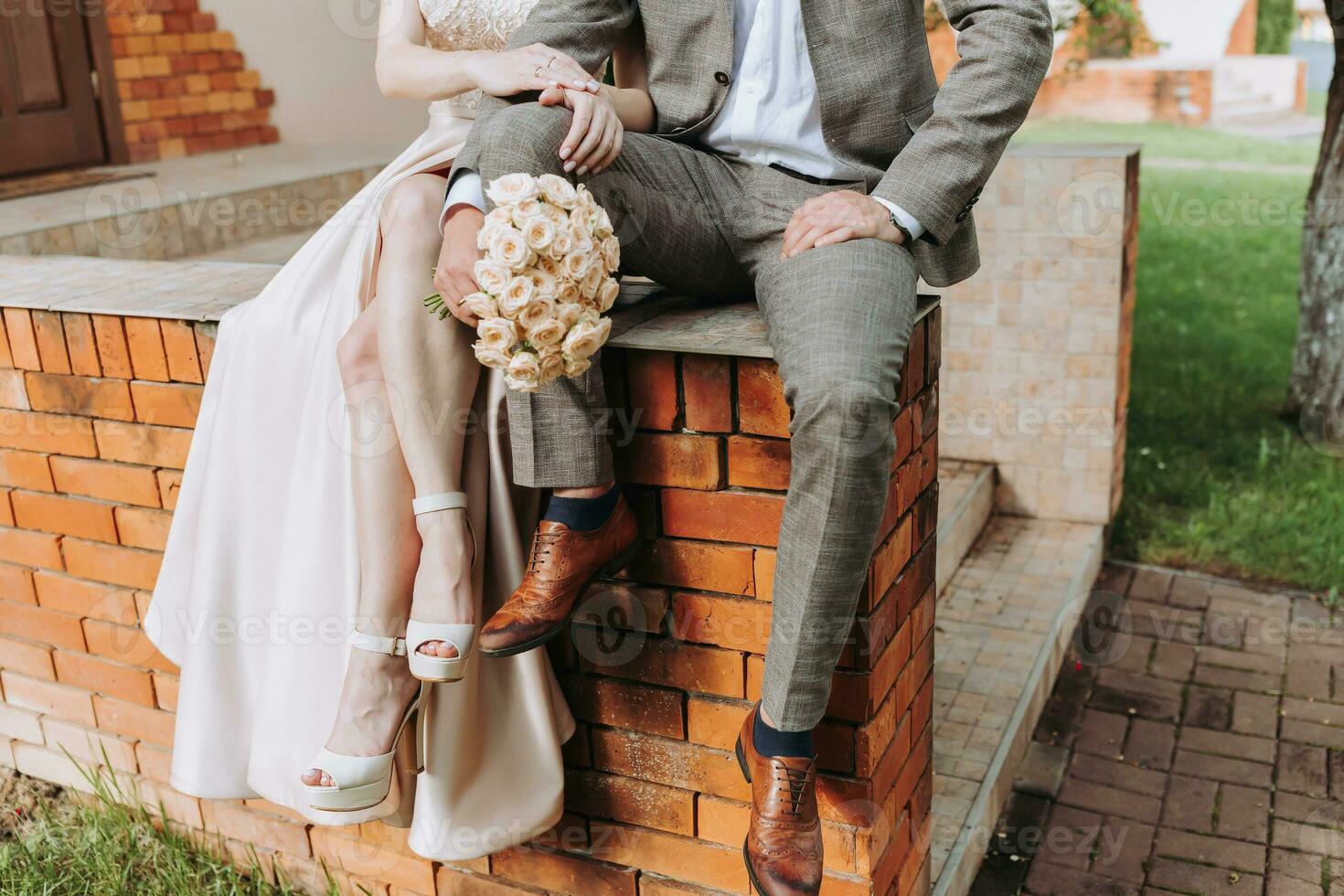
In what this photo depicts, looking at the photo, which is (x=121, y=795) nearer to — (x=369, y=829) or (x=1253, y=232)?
(x=369, y=829)

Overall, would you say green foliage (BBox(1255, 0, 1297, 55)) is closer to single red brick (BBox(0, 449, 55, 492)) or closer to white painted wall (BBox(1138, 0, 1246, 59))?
white painted wall (BBox(1138, 0, 1246, 59))

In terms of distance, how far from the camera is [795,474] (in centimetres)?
161

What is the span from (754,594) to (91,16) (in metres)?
5.24

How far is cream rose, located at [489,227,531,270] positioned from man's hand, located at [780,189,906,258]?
43 centimetres

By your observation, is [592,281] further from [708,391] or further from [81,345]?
[81,345]

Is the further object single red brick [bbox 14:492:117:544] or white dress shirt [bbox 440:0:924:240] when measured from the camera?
single red brick [bbox 14:492:117:544]

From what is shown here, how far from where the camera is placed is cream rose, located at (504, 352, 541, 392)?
1.60 metres

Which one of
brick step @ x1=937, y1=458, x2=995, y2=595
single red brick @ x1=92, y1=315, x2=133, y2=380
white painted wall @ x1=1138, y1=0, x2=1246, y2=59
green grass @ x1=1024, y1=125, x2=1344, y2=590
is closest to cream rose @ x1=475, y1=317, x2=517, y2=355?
single red brick @ x1=92, y1=315, x2=133, y2=380

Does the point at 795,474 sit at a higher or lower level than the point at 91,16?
lower

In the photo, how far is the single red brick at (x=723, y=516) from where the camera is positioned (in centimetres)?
179

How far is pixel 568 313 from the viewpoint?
161cm

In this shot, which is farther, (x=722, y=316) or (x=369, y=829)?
(x=369, y=829)

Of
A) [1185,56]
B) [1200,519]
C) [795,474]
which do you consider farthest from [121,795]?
[1185,56]

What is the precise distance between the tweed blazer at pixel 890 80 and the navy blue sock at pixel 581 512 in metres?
0.52
